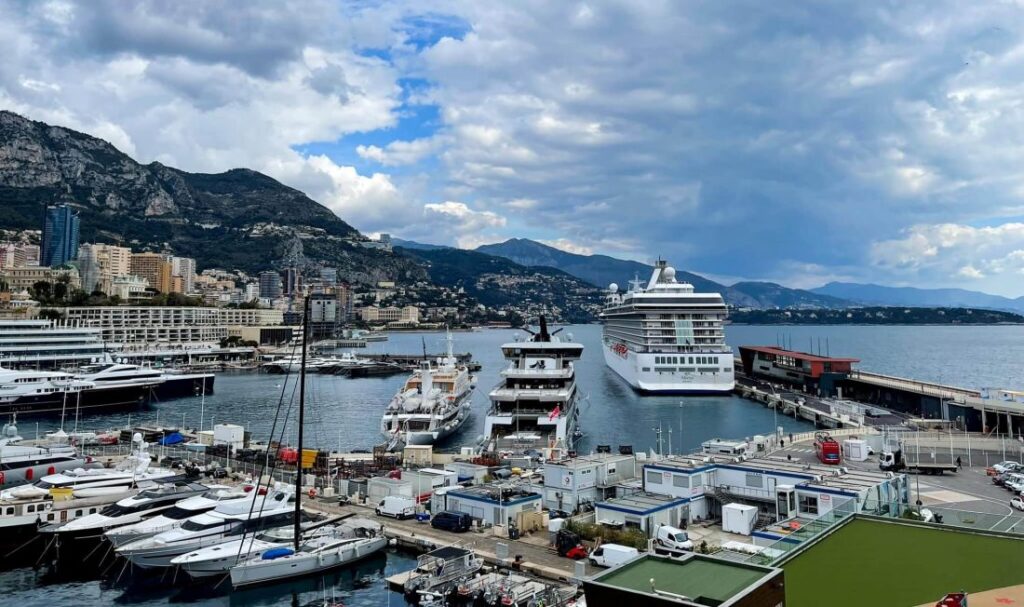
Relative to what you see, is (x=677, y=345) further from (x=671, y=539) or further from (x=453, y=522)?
(x=671, y=539)

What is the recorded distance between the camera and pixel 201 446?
34.8m

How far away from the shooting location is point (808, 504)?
19266 mm

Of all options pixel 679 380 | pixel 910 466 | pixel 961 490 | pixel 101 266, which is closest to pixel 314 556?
pixel 961 490

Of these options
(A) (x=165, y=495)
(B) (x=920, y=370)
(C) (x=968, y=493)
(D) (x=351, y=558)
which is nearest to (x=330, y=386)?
(A) (x=165, y=495)

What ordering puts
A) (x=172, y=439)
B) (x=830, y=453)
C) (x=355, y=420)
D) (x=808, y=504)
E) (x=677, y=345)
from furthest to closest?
(x=677, y=345) → (x=355, y=420) → (x=172, y=439) → (x=830, y=453) → (x=808, y=504)

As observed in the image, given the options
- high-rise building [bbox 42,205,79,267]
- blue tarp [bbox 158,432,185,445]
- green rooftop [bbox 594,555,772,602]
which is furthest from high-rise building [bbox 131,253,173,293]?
green rooftop [bbox 594,555,772,602]

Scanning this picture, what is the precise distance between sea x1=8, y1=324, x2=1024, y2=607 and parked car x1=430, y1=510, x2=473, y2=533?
1.71m

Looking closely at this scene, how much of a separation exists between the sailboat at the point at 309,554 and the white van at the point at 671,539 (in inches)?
343

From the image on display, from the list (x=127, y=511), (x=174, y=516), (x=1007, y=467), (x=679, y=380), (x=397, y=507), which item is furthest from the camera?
(x=679, y=380)

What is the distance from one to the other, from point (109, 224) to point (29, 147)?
28321 mm

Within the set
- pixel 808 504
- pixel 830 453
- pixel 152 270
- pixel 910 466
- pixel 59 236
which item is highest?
pixel 59 236

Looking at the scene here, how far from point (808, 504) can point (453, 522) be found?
36.9ft

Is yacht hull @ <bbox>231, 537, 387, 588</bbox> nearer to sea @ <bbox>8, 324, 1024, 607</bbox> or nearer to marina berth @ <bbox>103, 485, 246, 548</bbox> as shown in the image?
sea @ <bbox>8, 324, 1024, 607</bbox>

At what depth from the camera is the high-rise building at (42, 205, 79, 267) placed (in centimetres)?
16425
